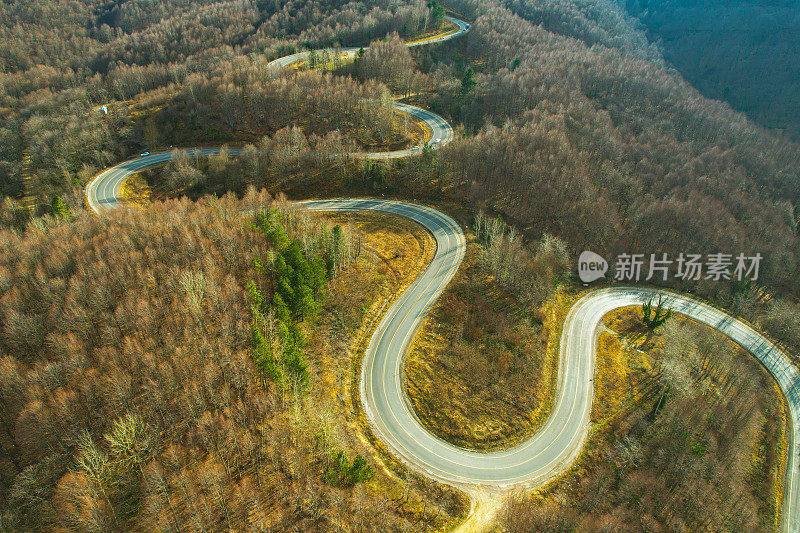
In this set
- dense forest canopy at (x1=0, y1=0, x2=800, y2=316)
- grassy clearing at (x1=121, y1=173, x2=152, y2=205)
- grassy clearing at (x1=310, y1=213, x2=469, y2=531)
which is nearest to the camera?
grassy clearing at (x1=310, y1=213, x2=469, y2=531)

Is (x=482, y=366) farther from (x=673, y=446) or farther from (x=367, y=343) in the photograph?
(x=673, y=446)

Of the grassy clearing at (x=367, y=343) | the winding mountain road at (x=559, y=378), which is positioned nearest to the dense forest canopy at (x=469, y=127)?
the winding mountain road at (x=559, y=378)

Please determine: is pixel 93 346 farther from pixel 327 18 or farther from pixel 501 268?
pixel 327 18

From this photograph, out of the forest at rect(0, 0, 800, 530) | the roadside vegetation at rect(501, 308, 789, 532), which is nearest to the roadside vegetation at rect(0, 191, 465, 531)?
the forest at rect(0, 0, 800, 530)

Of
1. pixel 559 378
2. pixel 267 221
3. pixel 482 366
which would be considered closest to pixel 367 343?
pixel 482 366

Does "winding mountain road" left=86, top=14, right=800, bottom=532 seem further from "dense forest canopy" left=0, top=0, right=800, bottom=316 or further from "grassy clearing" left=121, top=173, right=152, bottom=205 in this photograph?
"dense forest canopy" left=0, top=0, right=800, bottom=316

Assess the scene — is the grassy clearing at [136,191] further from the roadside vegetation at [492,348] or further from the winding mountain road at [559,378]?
the roadside vegetation at [492,348]

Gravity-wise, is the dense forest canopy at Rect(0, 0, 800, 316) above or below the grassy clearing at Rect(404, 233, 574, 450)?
above
